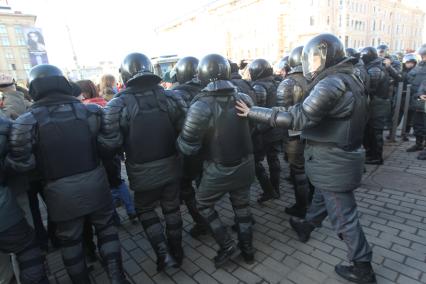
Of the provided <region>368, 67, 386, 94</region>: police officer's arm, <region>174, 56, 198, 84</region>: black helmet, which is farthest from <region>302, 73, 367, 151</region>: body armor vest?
<region>368, 67, 386, 94</region>: police officer's arm

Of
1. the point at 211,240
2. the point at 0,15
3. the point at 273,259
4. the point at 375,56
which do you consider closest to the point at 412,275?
the point at 273,259

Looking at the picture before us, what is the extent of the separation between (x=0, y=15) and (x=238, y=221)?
64289 mm

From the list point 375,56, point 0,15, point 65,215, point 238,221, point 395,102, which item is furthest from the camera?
point 0,15

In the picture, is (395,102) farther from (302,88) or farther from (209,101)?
(209,101)

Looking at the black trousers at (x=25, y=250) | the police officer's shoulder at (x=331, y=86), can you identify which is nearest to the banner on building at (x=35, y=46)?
the black trousers at (x=25, y=250)

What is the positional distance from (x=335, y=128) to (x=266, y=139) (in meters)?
1.97

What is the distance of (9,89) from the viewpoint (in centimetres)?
385

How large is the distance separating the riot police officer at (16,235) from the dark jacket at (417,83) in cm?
710

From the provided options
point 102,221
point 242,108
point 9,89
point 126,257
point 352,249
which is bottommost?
point 126,257

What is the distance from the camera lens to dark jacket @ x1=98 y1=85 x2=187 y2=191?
2715 mm

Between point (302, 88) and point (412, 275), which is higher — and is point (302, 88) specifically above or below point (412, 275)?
above

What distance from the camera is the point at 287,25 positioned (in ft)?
185

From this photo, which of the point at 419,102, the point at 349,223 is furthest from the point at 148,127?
the point at 419,102

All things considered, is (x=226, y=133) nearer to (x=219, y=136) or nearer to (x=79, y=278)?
(x=219, y=136)
